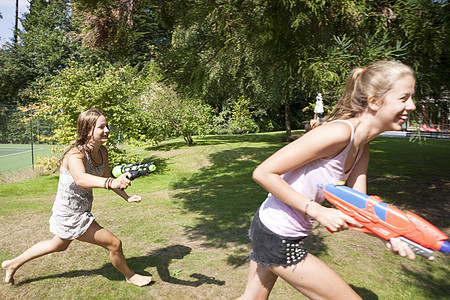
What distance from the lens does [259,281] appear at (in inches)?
83.4

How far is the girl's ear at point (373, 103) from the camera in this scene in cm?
176

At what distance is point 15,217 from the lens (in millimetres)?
6227

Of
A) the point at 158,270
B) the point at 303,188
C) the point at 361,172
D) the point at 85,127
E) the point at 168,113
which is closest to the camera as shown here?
the point at 303,188

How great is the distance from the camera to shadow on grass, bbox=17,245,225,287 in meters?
3.74

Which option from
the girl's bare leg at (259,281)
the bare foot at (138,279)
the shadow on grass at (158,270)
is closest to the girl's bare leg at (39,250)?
the shadow on grass at (158,270)

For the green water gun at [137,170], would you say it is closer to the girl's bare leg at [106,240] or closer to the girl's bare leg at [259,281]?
the girl's bare leg at [106,240]

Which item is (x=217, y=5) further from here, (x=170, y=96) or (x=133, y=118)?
(x=170, y=96)

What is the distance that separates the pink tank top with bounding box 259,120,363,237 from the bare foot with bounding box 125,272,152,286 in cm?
218

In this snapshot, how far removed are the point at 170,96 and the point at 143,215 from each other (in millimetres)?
11413

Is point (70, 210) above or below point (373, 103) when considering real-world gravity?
below

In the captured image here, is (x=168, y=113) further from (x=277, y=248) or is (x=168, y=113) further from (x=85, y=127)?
(x=277, y=248)

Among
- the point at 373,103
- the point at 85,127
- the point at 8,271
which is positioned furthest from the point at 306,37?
the point at 8,271

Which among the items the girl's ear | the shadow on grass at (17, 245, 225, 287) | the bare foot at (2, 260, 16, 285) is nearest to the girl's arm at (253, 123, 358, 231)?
the girl's ear

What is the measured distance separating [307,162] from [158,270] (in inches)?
115
